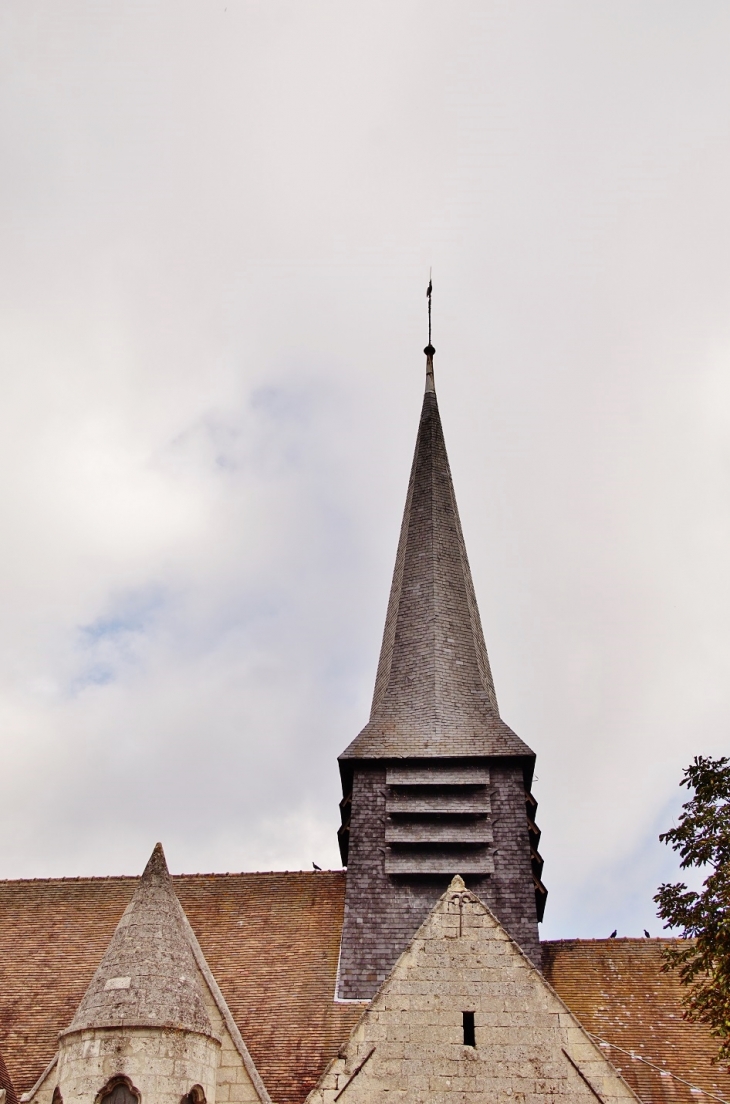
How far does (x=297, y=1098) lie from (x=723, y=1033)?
589 cm

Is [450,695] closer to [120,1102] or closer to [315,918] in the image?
[315,918]

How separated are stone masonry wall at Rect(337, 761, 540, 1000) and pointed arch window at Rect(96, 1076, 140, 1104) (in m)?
5.77

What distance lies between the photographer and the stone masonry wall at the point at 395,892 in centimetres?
1725

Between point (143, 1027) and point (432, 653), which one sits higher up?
point (432, 653)

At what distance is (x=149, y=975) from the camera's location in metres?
12.5

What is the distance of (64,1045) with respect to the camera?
39.8 feet

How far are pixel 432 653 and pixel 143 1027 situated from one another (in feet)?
35.2

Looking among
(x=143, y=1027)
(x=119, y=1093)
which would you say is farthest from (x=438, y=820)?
(x=119, y=1093)

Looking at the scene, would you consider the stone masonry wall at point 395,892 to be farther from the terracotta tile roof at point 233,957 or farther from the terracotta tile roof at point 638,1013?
the terracotta tile roof at point 638,1013

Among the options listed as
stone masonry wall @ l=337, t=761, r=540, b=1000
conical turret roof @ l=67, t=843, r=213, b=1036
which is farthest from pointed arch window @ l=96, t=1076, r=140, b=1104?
stone masonry wall @ l=337, t=761, r=540, b=1000

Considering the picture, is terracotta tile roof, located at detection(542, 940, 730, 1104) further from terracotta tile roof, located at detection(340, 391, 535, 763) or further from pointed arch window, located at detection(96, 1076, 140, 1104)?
pointed arch window, located at detection(96, 1076, 140, 1104)

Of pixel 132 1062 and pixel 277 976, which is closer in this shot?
pixel 132 1062

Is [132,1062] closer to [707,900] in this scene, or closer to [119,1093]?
[119,1093]

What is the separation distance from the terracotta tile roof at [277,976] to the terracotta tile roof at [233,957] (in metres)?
0.02
